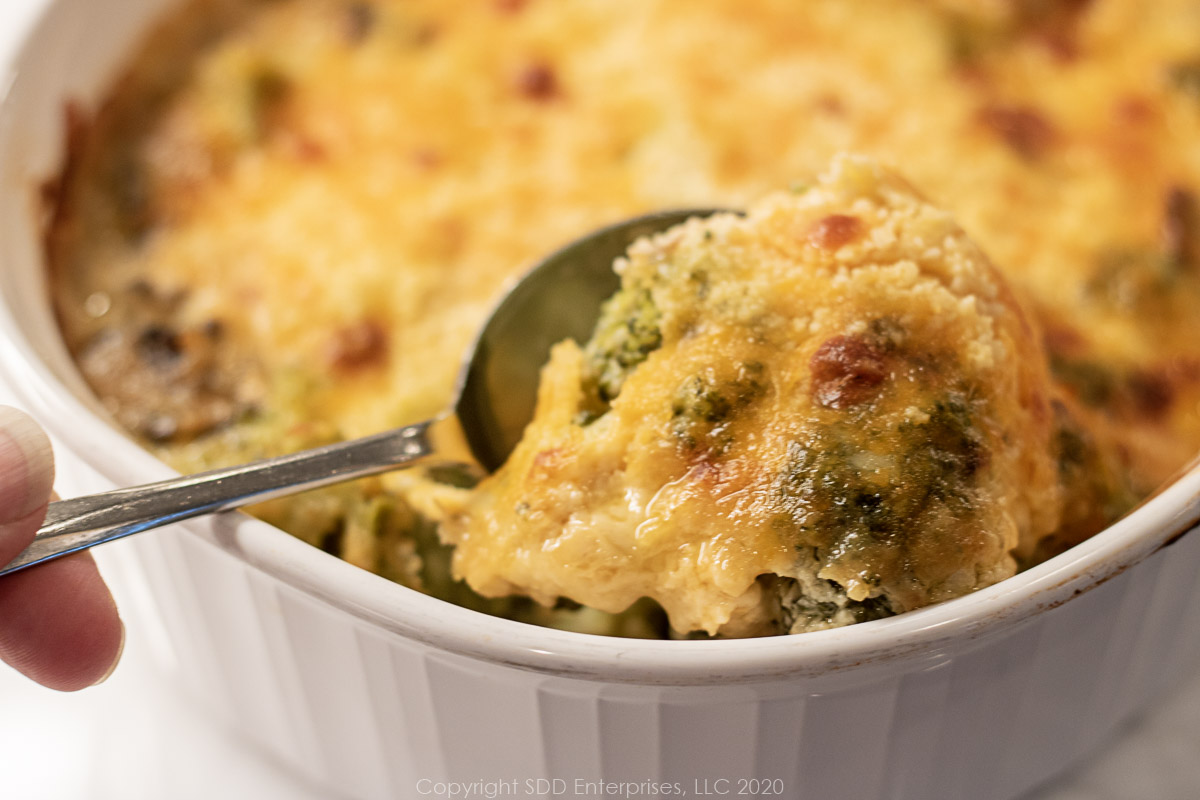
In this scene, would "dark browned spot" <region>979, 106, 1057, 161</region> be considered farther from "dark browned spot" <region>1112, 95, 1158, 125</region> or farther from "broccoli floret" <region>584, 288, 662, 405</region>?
"broccoli floret" <region>584, 288, 662, 405</region>

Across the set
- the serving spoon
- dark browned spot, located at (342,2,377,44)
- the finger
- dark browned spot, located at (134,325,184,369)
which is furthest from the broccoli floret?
dark browned spot, located at (342,2,377,44)

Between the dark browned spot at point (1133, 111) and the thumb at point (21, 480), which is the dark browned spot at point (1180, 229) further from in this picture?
the thumb at point (21, 480)

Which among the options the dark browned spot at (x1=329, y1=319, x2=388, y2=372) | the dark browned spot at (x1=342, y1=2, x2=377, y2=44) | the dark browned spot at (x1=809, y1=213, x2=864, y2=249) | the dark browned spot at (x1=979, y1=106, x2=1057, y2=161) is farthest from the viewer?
the dark browned spot at (x1=342, y1=2, x2=377, y2=44)

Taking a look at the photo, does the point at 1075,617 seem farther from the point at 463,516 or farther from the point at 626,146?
the point at 626,146

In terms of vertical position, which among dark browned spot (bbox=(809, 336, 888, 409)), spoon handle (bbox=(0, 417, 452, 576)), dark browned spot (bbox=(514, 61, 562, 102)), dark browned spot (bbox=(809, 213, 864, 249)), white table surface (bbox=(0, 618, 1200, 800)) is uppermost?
dark browned spot (bbox=(809, 213, 864, 249))

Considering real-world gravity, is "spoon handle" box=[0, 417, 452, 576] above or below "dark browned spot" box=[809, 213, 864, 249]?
below

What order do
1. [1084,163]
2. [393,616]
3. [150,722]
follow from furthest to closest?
1. [1084,163]
2. [150,722]
3. [393,616]

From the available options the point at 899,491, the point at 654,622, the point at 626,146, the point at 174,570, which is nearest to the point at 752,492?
the point at 899,491
